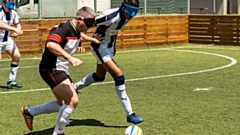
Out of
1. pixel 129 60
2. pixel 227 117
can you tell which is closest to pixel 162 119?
pixel 227 117

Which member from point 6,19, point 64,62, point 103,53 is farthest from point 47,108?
point 6,19

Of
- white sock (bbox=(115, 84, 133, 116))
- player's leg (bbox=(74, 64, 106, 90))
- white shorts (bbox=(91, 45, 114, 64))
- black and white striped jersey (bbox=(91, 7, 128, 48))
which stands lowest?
white sock (bbox=(115, 84, 133, 116))

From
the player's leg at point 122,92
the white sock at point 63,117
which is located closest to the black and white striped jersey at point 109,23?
the player's leg at point 122,92

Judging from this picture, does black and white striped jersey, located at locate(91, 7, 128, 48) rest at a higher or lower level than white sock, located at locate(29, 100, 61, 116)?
higher

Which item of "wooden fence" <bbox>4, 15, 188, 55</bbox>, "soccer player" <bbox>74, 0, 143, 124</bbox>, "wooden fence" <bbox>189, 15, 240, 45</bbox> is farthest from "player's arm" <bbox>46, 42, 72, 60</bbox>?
"wooden fence" <bbox>189, 15, 240, 45</bbox>

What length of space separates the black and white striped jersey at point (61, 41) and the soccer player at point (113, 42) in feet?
3.78

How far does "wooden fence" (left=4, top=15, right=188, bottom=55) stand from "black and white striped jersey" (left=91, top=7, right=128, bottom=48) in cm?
1029

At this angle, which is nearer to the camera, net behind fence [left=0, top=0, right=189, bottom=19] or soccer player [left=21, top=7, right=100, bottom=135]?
soccer player [left=21, top=7, right=100, bottom=135]

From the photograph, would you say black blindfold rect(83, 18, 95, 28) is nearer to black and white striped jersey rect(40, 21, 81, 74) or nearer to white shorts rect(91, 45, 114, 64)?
black and white striped jersey rect(40, 21, 81, 74)

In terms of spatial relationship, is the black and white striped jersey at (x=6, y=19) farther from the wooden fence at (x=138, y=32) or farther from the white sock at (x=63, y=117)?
the wooden fence at (x=138, y=32)

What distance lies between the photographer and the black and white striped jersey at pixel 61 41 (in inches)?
271

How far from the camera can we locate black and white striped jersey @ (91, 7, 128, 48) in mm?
8273

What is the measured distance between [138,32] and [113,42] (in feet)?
42.2

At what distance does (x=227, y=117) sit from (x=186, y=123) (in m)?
0.81
